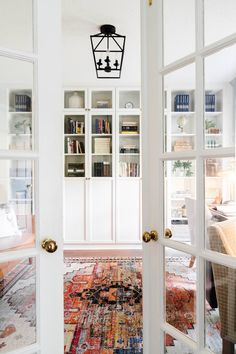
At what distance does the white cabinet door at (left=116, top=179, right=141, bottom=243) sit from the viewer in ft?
14.3

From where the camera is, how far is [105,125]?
14.6ft

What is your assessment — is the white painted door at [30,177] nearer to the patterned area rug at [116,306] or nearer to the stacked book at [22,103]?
the stacked book at [22,103]

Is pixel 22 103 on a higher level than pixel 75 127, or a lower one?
lower

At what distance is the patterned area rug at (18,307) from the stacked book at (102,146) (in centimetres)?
340

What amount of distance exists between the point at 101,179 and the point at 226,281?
11.2ft

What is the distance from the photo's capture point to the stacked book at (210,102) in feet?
3.55

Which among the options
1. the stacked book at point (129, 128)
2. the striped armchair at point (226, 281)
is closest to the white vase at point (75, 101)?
the stacked book at point (129, 128)

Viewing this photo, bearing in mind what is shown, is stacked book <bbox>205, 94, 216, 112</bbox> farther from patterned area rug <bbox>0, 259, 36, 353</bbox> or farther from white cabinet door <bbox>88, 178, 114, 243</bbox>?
white cabinet door <bbox>88, 178, 114, 243</bbox>

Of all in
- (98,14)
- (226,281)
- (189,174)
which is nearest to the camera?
(226,281)

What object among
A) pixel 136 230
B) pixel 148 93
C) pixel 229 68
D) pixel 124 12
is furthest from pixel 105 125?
pixel 229 68

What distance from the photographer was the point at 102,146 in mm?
4453

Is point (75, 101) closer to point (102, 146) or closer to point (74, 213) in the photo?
point (102, 146)

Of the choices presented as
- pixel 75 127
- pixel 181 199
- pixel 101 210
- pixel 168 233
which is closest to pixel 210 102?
pixel 181 199

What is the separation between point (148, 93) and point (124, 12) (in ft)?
4.93
